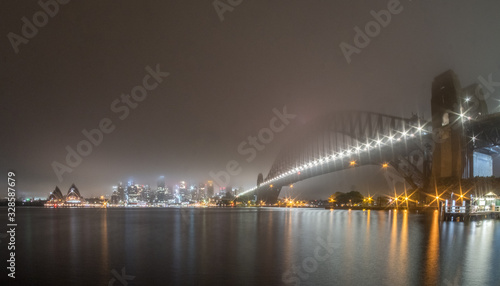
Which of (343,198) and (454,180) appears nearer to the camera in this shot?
(454,180)

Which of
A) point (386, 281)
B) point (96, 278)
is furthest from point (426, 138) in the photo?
point (96, 278)

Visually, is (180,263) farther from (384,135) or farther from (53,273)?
(384,135)

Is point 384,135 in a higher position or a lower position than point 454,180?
higher

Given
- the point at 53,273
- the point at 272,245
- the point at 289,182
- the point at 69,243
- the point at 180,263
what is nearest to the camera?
the point at 53,273

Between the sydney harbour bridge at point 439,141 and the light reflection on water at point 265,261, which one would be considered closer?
the light reflection on water at point 265,261

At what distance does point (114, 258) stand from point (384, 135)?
2695 inches

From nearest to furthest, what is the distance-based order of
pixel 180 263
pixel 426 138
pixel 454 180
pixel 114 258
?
pixel 180 263, pixel 114 258, pixel 454 180, pixel 426 138

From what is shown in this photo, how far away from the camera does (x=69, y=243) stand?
73.9 feet

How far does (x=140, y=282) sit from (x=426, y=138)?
57569 mm

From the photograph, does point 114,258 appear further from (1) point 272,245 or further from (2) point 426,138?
(2) point 426,138

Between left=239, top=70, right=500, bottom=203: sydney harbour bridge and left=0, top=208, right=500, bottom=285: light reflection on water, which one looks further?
left=239, top=70, right=500, bottom=203: sydney harbour bridge

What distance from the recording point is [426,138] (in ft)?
198

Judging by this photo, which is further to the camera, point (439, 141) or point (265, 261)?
point (439, 141)

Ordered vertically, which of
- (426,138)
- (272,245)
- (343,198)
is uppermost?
(426,138)
